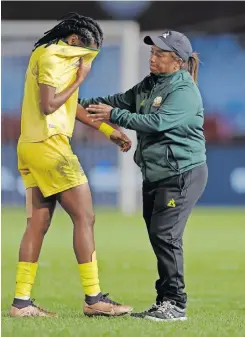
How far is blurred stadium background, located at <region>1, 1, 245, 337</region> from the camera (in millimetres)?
8328

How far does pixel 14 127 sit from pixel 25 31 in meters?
2.04

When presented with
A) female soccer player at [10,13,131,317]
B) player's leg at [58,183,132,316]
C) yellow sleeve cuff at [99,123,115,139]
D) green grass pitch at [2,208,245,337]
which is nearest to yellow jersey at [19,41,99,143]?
female soccer player at [10,13,131,317]

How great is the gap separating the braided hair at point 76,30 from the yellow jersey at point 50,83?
51 millimetres

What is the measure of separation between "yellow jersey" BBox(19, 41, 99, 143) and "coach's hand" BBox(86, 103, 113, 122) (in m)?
0.16

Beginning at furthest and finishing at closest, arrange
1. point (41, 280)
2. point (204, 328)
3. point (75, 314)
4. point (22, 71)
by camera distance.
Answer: point (22, 71), point (41, 280), point (75, 314), point (204, 328)

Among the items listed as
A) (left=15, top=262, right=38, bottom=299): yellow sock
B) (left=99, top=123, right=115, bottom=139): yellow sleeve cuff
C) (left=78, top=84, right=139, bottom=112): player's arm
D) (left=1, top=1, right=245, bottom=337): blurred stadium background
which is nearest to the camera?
(left=15, top=262, right=38, bottom=299): yellow sock

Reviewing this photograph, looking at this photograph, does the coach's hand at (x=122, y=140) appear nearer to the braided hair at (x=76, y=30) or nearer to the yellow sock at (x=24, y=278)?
the braided hair at (x=76, y=30)

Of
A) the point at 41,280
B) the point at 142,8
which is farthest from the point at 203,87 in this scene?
the point at 41,280

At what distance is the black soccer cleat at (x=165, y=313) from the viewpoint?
23.2ft

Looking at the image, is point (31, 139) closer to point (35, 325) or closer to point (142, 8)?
point (35, 325)

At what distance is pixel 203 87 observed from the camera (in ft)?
93.7

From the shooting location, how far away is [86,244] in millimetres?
7199

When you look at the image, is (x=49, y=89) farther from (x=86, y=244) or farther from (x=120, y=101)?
(x=86, y=244)

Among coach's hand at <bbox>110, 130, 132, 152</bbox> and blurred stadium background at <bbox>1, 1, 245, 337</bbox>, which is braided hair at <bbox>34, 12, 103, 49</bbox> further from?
blurred stadium background at <bbox>1, 1, 245, 337</bbox>
